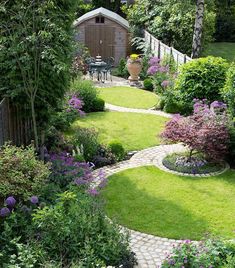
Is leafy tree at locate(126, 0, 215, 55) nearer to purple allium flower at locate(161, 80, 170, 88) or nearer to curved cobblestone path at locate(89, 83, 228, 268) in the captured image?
purple allium flower at locate(161, 80, 170, 88)

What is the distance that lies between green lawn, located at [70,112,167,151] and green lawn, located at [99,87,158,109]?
1508 mm

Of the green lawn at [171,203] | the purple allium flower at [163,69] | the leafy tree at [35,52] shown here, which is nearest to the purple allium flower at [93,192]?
the green lawn at [171,203]

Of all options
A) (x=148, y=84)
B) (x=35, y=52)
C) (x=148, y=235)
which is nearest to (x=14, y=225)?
(x=148, y=235)

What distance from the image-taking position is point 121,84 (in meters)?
20.9

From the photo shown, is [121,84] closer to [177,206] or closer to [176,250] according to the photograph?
[177,206]

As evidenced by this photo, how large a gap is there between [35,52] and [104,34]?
16712 mm

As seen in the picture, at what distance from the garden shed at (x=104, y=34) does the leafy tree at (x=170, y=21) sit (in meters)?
0.91

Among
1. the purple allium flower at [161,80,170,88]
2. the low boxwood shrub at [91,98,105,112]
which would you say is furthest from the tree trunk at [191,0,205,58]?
the low boxwood shrub at [91,98,105,112]

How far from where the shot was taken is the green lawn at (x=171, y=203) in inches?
307

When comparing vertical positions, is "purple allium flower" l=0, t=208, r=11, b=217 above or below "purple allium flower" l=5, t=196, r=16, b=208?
below

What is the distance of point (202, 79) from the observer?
14133mm

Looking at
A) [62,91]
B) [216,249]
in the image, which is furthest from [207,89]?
[216,249]

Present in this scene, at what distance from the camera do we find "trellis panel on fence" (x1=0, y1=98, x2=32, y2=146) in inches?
357

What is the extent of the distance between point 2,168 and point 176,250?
306 centimetres
